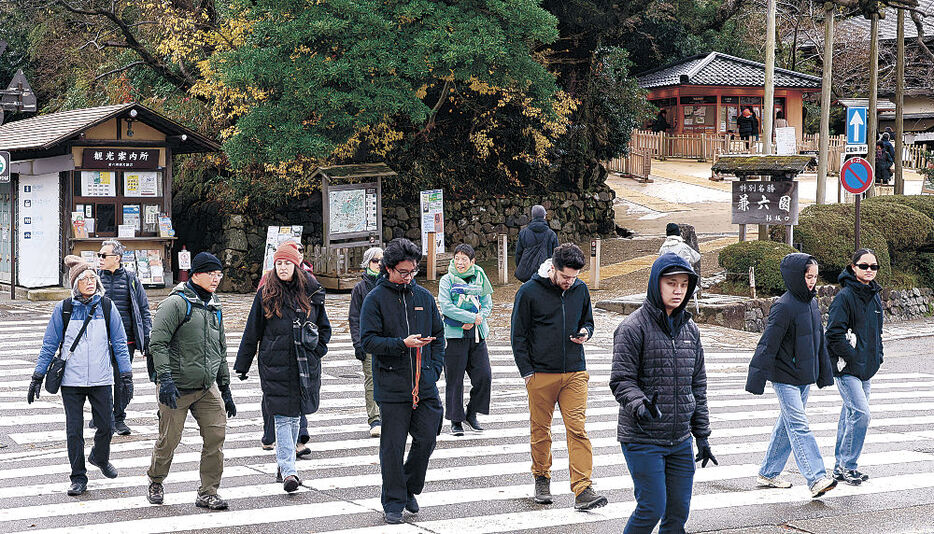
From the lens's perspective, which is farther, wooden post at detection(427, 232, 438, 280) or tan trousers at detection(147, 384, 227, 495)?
wooden post at detection(427, 232, 438, 280)

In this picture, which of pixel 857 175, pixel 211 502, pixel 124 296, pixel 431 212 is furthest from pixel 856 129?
pixel 211 502

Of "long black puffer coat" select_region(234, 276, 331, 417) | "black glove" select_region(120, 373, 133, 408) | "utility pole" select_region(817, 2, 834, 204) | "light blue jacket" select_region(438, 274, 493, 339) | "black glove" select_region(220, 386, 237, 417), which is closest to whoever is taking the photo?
"long black puffer coat" select_region(234, 276, 331, 417)

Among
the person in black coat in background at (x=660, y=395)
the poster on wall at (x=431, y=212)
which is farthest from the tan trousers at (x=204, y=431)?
the poster on wall at (x=431, y=212)

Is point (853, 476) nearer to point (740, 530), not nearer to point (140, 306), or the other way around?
point (740, 530)

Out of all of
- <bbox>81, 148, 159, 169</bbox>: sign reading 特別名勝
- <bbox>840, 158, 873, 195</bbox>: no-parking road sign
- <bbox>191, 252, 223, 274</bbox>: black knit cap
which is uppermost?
<bbox>81, 148, 159, 169</bbox>: sign reading 特別名勝

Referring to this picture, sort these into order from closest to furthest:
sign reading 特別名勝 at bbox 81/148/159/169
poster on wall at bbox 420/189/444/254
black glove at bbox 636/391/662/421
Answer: black glove at bbox 636/391/662/421, sign reading 特別名勝 at bbox 81/148/159/169, poster on wall at bbox 420/189/444/254

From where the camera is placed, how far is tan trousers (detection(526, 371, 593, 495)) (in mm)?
7648

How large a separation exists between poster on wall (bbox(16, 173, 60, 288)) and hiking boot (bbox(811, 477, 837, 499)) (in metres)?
17.9

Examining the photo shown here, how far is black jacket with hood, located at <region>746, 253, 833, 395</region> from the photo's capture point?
792 cm

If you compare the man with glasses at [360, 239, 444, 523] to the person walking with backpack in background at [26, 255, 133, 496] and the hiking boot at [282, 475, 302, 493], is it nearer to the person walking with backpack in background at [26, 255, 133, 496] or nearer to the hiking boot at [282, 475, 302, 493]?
the hiking boot at [282, 475, 302, 493]

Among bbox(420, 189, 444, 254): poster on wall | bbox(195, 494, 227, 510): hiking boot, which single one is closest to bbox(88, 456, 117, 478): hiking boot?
bbox(195, 494, 227, 510): hiking boot

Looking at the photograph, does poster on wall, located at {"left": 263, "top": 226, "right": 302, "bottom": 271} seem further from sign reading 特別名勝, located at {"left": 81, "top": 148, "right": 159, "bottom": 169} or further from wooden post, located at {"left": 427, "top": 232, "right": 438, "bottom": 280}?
wooden post, located at {"left": 427, "top": 232, "right": 438, "bottom": 280}

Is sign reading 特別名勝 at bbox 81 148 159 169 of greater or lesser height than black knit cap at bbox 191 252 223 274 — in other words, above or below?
above

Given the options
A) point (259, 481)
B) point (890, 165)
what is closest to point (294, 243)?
point (259, 481)
